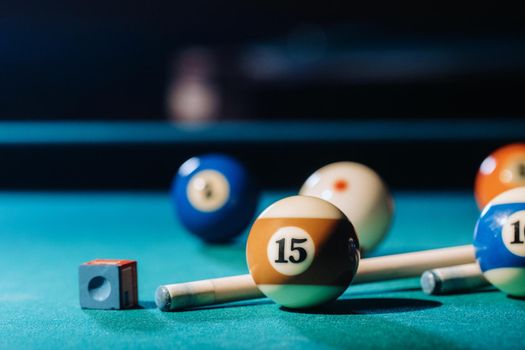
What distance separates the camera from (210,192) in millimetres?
4613

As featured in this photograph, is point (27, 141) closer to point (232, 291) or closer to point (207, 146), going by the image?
point (207, 146)

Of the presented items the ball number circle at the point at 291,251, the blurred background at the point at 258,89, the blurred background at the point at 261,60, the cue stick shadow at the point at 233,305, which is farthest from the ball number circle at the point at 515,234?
the blurred background at the point at 261,60

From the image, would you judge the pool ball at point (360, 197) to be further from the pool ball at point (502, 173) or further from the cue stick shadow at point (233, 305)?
the cue stick shadow at point (233, 305)

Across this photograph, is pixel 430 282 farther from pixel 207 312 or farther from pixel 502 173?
pixel 502 173

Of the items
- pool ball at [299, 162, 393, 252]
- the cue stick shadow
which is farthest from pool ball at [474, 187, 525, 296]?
pool ball at [299, 162, 393, 252]

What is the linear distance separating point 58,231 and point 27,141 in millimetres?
2509

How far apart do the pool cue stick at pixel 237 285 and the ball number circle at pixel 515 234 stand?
0.55 metres

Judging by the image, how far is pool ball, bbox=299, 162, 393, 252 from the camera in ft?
13.4

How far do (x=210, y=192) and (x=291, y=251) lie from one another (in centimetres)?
179

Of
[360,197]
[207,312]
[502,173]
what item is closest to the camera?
[207,312]

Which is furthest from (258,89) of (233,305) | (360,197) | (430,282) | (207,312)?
(207,312)

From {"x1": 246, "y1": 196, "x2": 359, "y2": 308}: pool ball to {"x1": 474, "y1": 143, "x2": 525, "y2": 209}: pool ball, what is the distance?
1.96m

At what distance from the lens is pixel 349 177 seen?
13.9 feet

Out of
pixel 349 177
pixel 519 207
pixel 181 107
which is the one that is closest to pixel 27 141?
pixel 349 177
